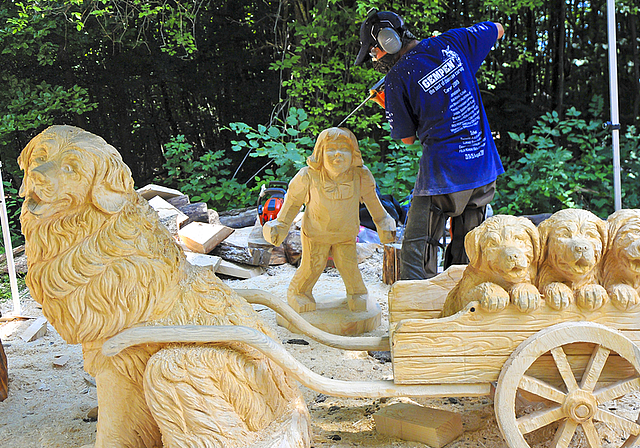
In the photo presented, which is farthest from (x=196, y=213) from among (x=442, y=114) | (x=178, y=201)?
(x=442, y=114)

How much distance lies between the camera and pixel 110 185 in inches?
65.7

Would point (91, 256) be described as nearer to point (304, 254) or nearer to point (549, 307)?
point (549, 307)

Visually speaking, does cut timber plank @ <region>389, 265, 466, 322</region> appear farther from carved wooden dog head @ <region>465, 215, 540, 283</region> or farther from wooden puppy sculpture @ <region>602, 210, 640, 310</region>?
wooden puppy sculpture @ <region>602, 210, 640, 310</region>

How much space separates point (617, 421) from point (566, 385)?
8.7 inches

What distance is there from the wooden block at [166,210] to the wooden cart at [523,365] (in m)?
4.39

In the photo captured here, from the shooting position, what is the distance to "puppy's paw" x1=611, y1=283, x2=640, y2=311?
1776 millimetres

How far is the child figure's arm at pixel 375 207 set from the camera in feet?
11.9

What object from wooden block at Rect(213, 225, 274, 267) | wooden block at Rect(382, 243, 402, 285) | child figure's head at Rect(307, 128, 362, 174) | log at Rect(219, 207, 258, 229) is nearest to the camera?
child figure's head at Rect(307, 128, 362, 174)

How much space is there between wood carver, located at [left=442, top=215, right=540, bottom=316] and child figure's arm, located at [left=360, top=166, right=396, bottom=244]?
1.71m

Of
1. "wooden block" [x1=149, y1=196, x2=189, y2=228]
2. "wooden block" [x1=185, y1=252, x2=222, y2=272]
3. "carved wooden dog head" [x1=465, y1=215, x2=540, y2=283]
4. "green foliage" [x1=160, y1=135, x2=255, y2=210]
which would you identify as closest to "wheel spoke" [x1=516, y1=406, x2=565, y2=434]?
"carved wooden dog head" [x1=465, y1=215, x2=540, y2=283]

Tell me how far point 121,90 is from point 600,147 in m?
6.65

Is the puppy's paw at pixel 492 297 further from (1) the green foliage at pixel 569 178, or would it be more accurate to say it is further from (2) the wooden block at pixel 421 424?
(1) the green foliage at pixel 569 178

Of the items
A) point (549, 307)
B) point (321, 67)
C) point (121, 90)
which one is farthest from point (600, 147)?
point (121, 90)

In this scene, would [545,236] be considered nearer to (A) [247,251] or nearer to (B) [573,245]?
(B) [573,245]
